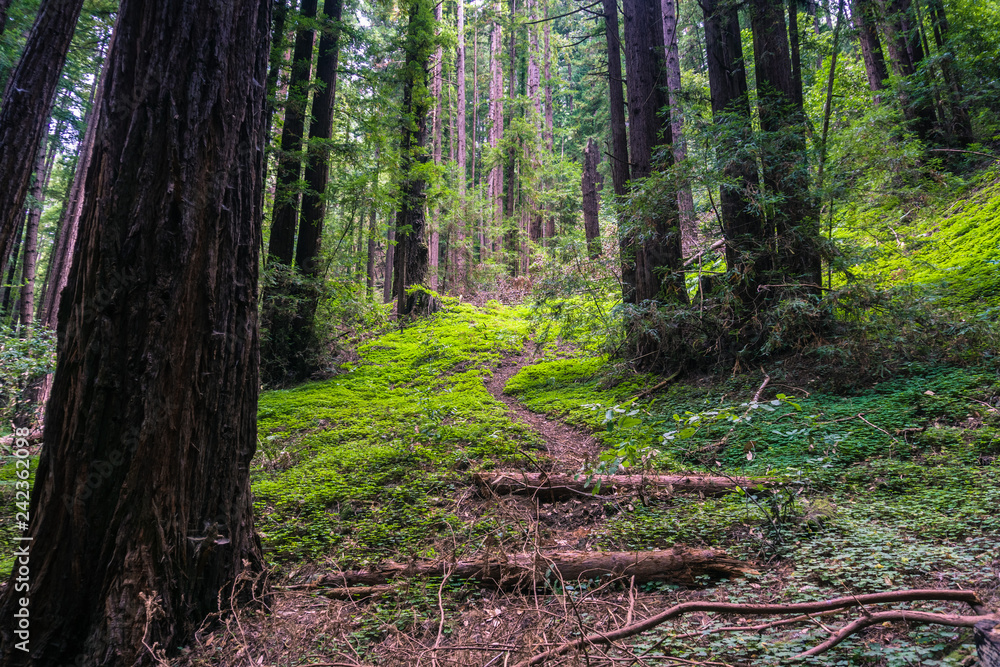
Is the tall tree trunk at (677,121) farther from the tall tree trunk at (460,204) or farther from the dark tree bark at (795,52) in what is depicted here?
the tall tree trunk at (460,204)

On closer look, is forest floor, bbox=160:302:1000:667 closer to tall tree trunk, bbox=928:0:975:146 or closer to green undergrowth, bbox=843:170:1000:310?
green undergrowth, bbox=843:170:1000:310

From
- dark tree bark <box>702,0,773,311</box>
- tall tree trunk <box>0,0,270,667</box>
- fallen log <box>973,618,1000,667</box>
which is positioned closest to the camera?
fallen log <box>973,618,1000,667</box>

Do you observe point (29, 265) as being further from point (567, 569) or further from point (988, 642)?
point (988, 642)

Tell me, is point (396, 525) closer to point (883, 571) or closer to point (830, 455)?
point (883, 571)

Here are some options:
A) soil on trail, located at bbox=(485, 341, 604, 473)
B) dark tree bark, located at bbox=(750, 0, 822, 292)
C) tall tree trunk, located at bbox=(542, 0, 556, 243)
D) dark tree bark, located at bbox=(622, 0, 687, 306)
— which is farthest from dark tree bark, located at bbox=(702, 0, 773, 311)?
tall tree trunk, located at bbox=(542, 0, 556, 243)

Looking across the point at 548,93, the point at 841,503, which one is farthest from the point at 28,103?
the point at 548,93

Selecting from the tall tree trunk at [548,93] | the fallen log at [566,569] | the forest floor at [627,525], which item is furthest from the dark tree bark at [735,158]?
A: the tall tree trunk at [548,93]

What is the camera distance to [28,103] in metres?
4.32

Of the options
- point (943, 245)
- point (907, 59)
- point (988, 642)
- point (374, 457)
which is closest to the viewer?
point (988, 642)

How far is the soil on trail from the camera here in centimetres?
447

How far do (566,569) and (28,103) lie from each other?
623 cm

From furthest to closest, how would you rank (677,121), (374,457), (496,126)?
(496,126) < (677,121) < (374,457)

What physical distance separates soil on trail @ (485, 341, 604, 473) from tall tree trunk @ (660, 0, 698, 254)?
3.35 metres

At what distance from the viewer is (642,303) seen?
21.9 ft
